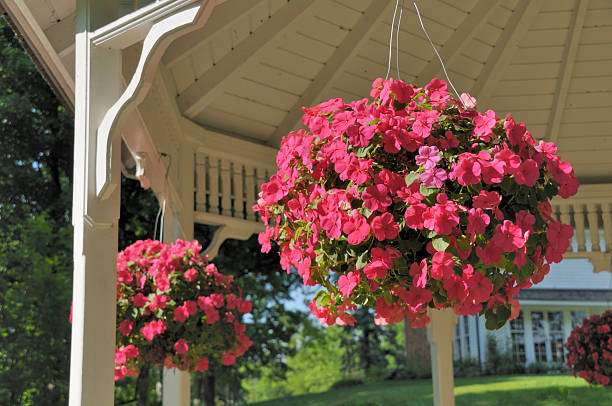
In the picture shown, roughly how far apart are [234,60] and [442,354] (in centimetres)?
269

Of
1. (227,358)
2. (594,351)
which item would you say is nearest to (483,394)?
(594,351)

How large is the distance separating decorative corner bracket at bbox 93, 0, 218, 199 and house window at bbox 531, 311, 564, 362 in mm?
11672

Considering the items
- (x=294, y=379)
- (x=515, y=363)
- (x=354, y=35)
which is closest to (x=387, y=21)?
(x=354, y=35)

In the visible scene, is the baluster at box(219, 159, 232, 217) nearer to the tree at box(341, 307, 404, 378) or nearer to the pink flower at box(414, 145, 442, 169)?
the pink flower at box(414, 145, 442, 169)

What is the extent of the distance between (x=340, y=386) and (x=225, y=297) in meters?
9.16

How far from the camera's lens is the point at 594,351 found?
15.1ft

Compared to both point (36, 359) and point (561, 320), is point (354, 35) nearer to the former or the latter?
point (36, 359)

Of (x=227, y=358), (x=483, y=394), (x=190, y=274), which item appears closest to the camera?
(x=190, y=274)

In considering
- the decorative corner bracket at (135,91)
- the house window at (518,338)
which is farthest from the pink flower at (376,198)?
the house window at (518,338)

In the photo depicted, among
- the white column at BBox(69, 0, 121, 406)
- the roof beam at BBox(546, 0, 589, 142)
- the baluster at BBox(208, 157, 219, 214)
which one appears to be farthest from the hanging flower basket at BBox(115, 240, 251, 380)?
the roof beam at BBox(546, 0, 589, 142)

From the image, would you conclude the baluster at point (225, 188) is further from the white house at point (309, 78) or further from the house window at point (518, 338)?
the house window at point (518, 338)

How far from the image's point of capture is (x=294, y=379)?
1844 centimetres

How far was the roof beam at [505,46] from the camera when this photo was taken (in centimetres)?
438

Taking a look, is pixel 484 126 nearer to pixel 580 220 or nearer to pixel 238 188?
pixel 238 188
